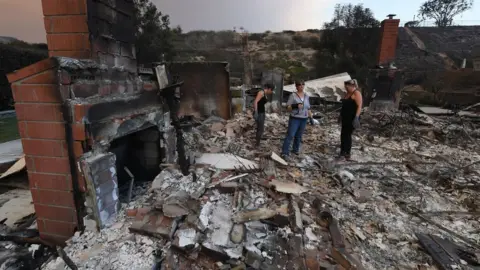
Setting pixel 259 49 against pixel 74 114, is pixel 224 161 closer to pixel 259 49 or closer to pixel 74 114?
pixel 74 114

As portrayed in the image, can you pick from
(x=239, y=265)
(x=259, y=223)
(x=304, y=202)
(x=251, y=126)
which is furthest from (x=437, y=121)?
(x=239, y=265)

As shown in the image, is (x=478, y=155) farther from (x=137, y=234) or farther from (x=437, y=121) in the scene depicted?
(x=137, y=234)

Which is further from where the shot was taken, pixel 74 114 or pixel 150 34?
pixel 150 34

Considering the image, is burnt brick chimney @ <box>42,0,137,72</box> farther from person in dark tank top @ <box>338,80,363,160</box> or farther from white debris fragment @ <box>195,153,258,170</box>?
person in dark tank top @ <box>338,80,363,160</box>

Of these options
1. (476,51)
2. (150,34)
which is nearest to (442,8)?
(476,51)

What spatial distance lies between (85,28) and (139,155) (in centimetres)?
183

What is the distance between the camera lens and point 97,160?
2271 mm

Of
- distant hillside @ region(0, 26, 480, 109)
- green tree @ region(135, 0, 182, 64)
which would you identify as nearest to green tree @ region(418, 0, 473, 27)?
distant hillside @ region(0, 26, 480, 109)

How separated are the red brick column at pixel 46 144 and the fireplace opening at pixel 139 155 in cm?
90

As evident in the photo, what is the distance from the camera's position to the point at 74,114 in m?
2.16

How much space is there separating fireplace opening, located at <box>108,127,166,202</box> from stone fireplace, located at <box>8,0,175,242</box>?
759 mm

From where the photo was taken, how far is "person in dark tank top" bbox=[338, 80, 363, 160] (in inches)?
193

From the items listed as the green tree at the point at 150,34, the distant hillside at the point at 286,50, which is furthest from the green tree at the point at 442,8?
the green tree at the point at 150,34

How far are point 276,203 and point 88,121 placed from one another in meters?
2.16
